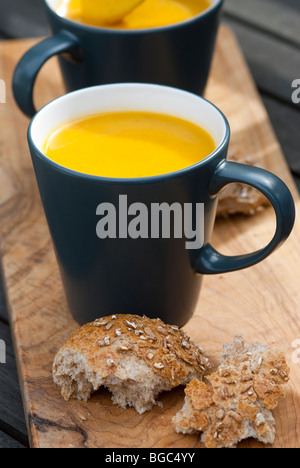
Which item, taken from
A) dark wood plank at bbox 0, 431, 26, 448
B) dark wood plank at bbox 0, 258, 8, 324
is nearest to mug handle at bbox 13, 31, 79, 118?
dark wood plank at bbox 0, 258, 8, 324

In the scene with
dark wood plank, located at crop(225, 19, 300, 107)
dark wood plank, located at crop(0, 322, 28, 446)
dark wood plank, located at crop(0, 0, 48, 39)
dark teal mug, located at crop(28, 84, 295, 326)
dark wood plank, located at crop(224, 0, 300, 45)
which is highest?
dark teal mug, located at crop(28, 84, 295, 326)

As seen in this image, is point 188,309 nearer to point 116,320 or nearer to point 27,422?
point 116,320

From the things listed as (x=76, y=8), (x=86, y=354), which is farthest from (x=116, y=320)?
(x=76, y=8)

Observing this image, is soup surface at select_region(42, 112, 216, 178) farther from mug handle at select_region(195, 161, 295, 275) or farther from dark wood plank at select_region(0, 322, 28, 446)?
dark wood plank at select_region(0, 322, 28, 446)

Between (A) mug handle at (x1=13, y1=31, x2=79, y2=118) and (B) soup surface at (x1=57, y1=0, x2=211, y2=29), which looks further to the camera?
(B) soup surface at (x1=57, y1=0, x2=211, y2=29)

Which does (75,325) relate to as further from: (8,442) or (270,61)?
(270,61)

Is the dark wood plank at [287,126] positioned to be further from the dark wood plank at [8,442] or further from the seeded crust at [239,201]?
the dark wood plank at [8,442]

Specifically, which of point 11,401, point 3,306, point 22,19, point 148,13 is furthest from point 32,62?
point 22,19

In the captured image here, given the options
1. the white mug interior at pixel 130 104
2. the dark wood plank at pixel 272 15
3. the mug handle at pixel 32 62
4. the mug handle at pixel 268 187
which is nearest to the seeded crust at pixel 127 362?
the mug handle at pixel 268 187
